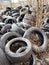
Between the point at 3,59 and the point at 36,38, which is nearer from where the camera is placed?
the point at 3,59

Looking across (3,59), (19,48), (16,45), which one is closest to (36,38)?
(16,45)

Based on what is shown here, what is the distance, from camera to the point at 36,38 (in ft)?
11.9

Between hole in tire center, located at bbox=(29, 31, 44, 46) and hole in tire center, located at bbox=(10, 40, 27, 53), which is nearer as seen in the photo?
hole in tire center, located at bbox=(10, 40, 27, 53)

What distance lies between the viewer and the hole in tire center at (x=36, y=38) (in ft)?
11.4

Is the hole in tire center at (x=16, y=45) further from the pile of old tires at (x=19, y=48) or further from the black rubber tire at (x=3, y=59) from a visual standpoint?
the black rubber tire at (x=3, y=59)

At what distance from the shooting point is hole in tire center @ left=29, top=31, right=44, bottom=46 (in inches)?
136

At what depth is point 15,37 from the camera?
3.24 meters

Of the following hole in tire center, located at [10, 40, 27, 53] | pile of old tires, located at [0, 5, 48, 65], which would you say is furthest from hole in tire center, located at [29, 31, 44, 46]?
hole in tire center, located at [10, 40, 27, 53]

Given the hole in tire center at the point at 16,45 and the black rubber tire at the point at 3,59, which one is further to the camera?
the hole in tire center at the point at 16,45

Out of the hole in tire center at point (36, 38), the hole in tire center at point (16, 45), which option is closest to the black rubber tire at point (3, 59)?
the hole in tire center at point (16, 45)

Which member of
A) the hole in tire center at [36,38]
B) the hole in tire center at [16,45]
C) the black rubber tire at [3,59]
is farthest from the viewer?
the hole in tire center at [36,38]

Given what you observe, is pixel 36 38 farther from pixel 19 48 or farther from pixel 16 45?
pixel 19 48

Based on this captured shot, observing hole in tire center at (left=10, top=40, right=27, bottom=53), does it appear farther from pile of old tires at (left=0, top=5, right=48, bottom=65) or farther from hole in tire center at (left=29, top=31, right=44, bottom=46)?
hole in tire center at (left=29, top=31, right=44, bottom=46)

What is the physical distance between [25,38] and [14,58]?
1.86ft
